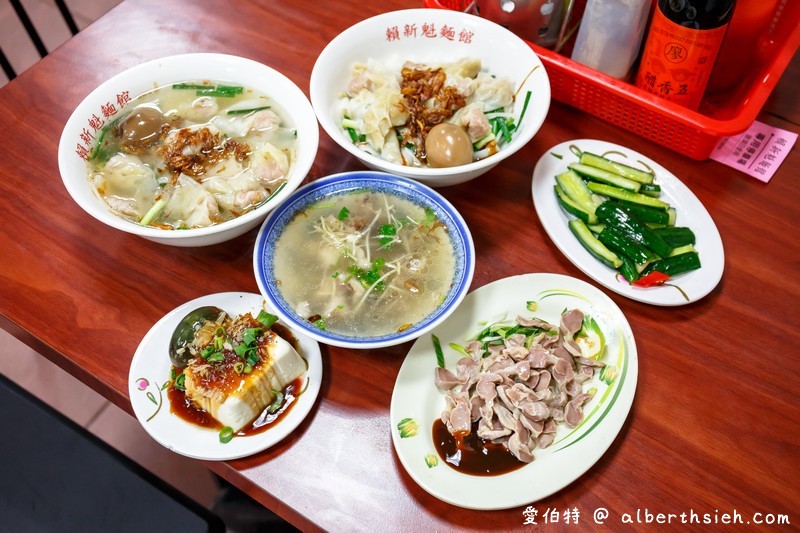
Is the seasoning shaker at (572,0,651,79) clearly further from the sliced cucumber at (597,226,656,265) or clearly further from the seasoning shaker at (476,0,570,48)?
the sliced cucumber at (597,226,656,265)

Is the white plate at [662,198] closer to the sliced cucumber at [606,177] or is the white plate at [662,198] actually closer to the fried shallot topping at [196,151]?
the sliced cucumber at [606,177]

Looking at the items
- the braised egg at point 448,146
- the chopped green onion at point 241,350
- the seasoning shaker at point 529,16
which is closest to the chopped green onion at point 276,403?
the chopped green onion at point 241,350

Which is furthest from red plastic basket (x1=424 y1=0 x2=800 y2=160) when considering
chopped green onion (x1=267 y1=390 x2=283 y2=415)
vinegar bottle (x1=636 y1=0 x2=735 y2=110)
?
chopped green onion (x1=267 y1=390 x2=283 y2=415)

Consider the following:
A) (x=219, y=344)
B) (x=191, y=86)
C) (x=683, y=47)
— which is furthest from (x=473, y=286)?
(x=191, y=86)

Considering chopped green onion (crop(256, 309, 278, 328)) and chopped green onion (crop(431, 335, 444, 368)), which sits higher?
chopped green onion (crop(256, 309, 278, 328))

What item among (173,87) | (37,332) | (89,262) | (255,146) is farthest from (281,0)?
(37,332)

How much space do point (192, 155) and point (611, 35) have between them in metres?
1.17

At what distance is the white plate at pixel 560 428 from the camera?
4.07 ft

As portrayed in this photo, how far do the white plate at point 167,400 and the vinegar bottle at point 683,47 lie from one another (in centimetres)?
115

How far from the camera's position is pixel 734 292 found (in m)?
1.56

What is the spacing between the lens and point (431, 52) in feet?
6.00

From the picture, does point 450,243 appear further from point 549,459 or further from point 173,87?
point 173,87

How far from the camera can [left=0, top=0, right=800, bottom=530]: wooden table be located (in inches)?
51.1

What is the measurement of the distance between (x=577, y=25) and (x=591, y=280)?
36.7 inches
